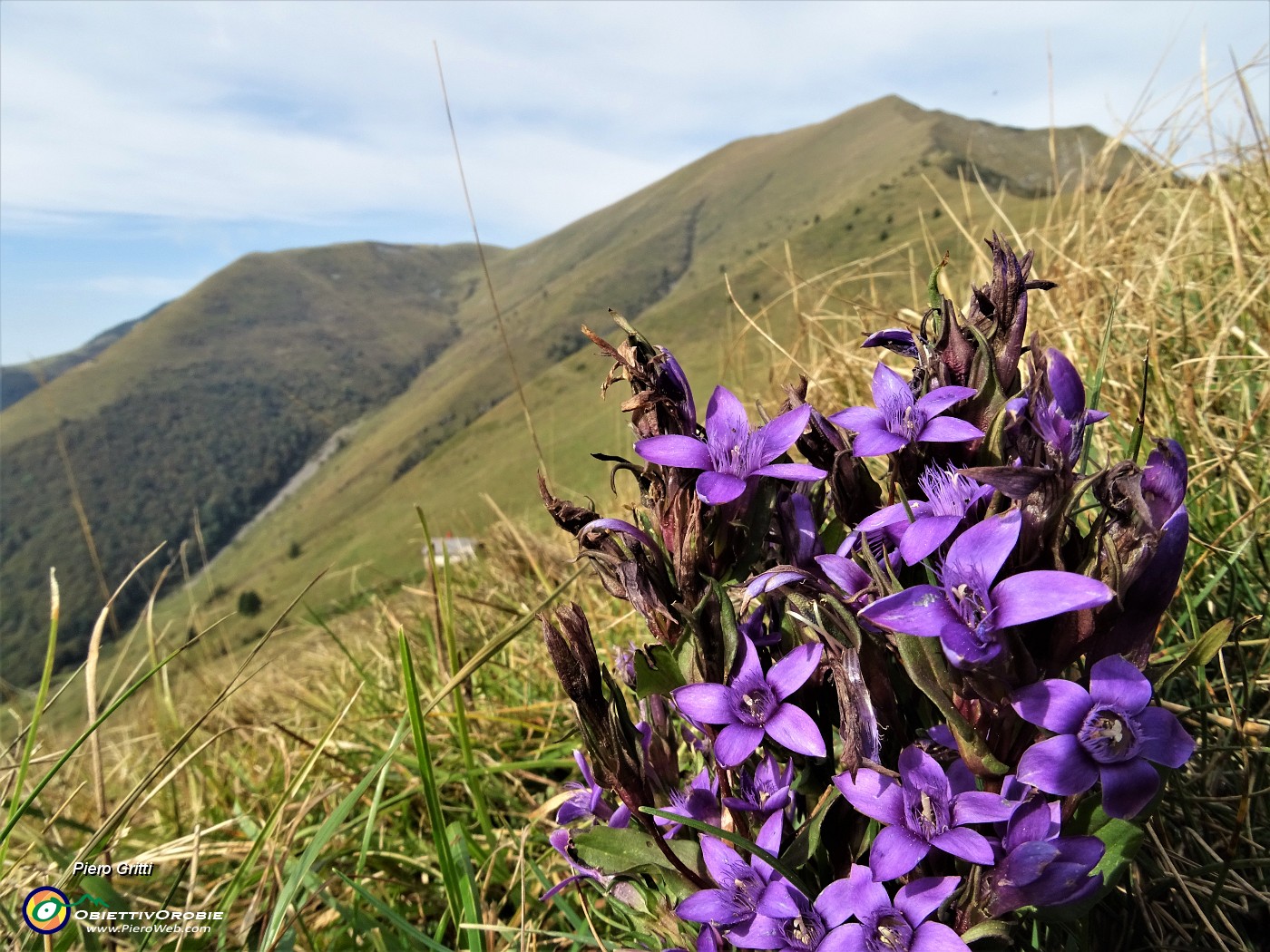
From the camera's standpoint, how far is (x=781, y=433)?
4.92ft

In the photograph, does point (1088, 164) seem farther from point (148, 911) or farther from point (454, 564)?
point (148, 911)

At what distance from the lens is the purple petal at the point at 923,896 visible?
140cm

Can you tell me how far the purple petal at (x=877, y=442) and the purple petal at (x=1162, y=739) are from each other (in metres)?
0.55

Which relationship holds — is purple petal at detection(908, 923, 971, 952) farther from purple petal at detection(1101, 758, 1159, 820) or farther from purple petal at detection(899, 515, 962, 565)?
purple petal at detection(899, 515, 962, 565)

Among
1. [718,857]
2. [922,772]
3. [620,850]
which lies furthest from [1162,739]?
[620,850]

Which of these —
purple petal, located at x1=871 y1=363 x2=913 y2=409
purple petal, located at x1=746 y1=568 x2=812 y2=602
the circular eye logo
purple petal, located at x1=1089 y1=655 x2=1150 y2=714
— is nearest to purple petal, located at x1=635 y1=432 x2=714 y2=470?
purple petal, located at x1=746 y1=568 x2=812 y2=602

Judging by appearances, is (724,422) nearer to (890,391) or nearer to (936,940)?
(890,391)

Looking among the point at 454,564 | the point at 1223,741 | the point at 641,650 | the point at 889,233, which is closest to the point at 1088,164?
the point at 1223,741

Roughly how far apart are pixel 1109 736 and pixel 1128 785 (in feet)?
0.25

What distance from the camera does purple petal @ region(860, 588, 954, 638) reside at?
119cm

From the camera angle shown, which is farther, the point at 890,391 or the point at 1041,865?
the point at 890,391

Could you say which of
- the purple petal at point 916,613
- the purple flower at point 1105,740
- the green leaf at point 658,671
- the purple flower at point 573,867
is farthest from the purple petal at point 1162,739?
the purple flower at point 573,867

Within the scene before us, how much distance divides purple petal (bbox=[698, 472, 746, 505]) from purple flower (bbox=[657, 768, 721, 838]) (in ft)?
2.27

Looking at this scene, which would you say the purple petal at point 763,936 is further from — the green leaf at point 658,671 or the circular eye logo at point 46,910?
the circular eye logo at point 46,910
